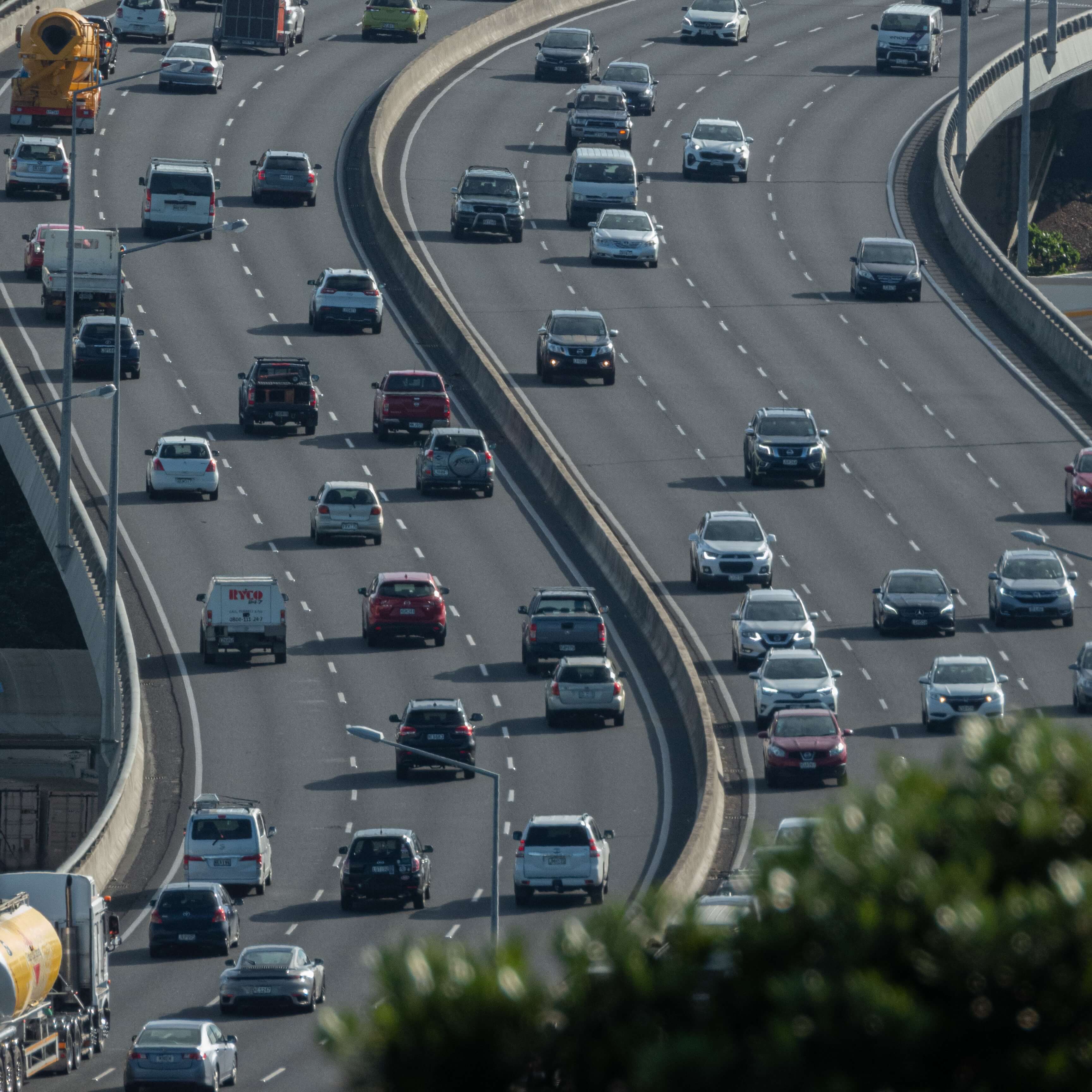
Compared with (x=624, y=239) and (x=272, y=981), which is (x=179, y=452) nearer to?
(x=624, y=239)

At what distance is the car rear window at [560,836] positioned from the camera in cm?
4256

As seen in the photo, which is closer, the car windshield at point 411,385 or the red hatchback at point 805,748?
the red hatchback at point 805,748

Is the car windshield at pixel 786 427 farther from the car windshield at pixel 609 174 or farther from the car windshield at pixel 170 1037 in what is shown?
the car windshield at pixel 170 1037

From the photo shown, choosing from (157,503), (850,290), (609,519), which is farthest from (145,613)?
(850,290)

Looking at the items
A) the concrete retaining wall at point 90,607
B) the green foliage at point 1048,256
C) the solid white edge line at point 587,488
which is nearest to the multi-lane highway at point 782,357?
the solid white edge line at point 587,488

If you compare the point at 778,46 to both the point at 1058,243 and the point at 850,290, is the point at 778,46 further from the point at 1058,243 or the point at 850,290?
the point at 850,290

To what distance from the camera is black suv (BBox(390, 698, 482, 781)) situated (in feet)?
160

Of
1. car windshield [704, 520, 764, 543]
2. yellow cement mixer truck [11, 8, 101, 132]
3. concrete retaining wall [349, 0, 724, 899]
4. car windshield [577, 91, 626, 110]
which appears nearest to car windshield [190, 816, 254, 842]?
concrete retaining wall [349, 0, 724, 899]

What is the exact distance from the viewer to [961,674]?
1948 inches

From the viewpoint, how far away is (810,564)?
Result: 6003cm

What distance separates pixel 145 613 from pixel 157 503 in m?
7.09

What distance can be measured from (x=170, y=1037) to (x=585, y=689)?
2043cm

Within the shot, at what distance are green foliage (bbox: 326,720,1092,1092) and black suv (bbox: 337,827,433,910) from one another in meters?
29.0

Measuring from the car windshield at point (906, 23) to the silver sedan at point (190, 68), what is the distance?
25.6 meters
